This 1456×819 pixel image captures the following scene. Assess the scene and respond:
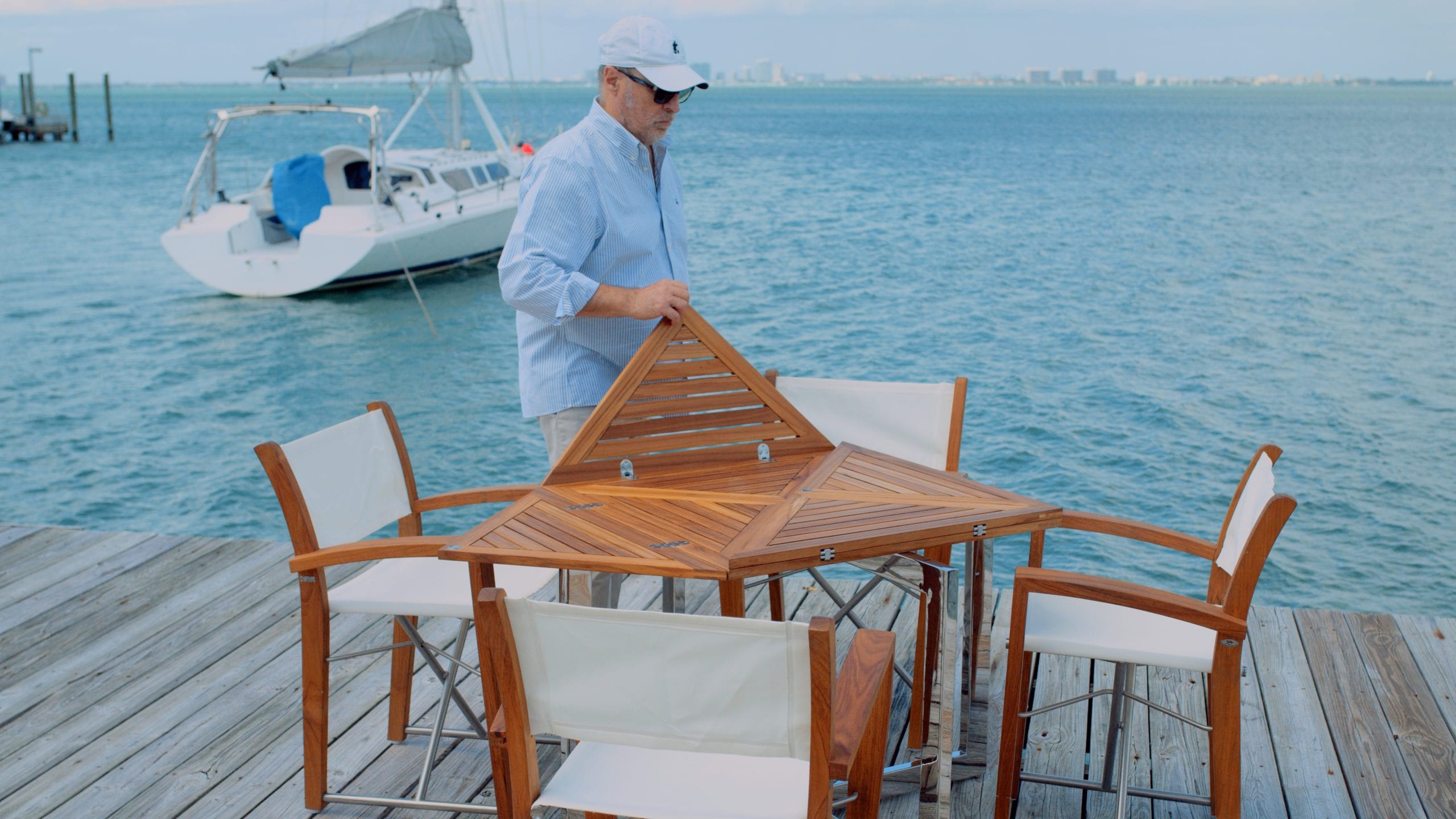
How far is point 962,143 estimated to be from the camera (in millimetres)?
52875

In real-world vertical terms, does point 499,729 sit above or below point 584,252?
below

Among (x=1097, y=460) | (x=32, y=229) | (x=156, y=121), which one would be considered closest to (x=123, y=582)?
(x=1097, y=460)

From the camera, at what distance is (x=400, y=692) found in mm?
2605

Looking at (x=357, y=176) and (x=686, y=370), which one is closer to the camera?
(x=686, y=370)

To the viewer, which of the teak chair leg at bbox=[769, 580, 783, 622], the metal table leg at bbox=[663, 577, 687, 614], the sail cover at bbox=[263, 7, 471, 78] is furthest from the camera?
the sail cover at bbox=[263, 7, 471, 78]

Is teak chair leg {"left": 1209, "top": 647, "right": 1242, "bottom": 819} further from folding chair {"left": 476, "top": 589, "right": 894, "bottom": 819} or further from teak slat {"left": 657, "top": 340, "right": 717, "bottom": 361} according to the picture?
teak slat {"left": 657, "top": 340, "right": 717, "bottom": 361}

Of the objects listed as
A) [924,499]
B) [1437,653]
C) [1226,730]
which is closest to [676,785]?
[924,499]

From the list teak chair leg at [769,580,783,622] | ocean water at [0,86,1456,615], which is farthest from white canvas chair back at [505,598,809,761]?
ocean water at [0,86,1456,615]

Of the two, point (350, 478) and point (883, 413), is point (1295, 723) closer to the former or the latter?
point (883, 413)

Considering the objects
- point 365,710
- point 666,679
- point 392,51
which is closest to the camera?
point 666,679

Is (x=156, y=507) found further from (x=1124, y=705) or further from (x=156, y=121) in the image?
(x=156, y=121)

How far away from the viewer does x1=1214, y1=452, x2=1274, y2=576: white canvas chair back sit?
2.01 metres

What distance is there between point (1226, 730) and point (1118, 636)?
24cm

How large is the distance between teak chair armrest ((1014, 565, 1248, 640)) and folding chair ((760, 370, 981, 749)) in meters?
0.42
